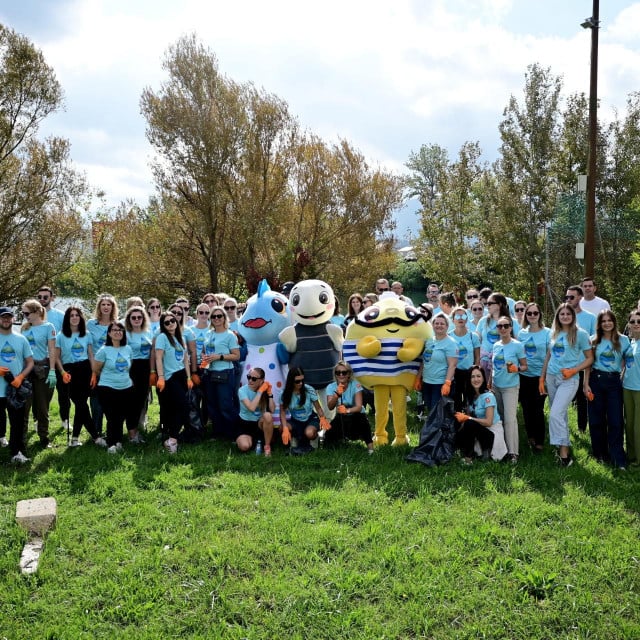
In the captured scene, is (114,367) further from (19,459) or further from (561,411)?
(561,411)

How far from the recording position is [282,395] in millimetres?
7348

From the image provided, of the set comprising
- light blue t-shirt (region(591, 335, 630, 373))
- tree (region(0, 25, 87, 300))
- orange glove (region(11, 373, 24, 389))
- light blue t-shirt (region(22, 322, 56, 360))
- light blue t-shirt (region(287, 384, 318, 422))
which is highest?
tree (region(0, 25, 87, 300))

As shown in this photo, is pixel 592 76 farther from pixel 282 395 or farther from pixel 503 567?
pixel 503 567

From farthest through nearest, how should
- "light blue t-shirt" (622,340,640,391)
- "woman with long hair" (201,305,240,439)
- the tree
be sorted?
the tree < "woman with long hair" (201,305,240,439) < "light blue t-shirt" (622,340,640,391)

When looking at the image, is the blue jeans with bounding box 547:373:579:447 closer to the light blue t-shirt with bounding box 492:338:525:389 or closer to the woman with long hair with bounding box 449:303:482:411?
the light blue t-shirt with bounding box 492:338:525:389

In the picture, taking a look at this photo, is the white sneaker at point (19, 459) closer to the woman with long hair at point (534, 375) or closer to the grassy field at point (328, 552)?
the grassy field at point (328, 552)

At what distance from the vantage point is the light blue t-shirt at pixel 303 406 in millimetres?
7273

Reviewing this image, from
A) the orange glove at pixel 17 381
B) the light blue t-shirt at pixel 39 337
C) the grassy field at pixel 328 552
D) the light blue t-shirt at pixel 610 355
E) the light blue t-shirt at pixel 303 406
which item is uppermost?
the light blue t-shirt at pixel 39 337

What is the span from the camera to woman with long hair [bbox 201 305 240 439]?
7762mm

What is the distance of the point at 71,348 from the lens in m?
7.48

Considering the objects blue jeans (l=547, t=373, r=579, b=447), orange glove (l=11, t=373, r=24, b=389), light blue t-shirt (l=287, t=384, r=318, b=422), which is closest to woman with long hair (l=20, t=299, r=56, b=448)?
orange glove (l=11, t=373, r=24, b=389)

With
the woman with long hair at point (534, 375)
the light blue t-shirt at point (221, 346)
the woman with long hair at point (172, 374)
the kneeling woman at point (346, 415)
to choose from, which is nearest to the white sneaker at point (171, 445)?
the woman with long hair at point (172, 374)

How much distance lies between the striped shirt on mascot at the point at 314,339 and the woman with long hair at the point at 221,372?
728mm

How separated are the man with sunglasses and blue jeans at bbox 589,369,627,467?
71 cm
